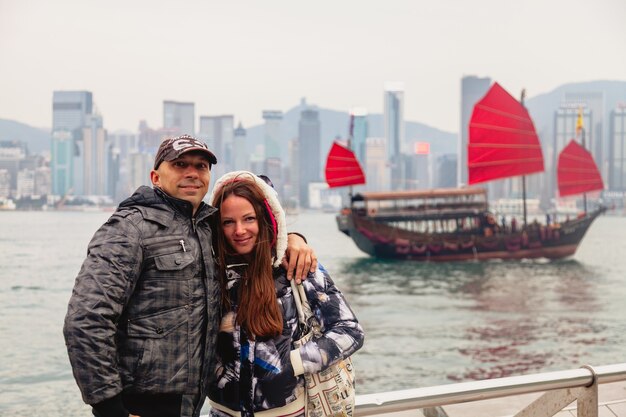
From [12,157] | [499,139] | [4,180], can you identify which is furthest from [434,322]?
[12,157]

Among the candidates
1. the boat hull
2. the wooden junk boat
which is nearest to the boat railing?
the wooden junk boat

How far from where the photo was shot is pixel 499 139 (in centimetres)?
2492

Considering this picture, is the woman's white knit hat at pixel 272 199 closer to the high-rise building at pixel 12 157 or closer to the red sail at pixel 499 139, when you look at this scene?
the red sail at pixel 499 139

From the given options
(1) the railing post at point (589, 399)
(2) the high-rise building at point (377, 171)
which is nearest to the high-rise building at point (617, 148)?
(2) the high-rise building at point (377, 171)

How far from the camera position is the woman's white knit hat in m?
1.09

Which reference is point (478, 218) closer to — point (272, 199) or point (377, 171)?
point (272, 199)

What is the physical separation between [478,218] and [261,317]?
78.8 feet

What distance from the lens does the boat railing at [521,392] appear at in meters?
1.14

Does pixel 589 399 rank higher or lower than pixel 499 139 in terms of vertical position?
lower

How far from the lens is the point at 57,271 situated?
2727cm

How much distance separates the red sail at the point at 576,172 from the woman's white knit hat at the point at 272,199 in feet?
93.0

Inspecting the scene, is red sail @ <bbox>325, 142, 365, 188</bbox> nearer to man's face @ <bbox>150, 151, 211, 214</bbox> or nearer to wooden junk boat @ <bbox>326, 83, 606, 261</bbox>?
wooden junk boat @ <bbox>326, 83, 606, 261</bbox>

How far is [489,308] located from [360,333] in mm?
18229

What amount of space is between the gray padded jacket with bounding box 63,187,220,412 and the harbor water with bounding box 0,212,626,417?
8.45 meters
